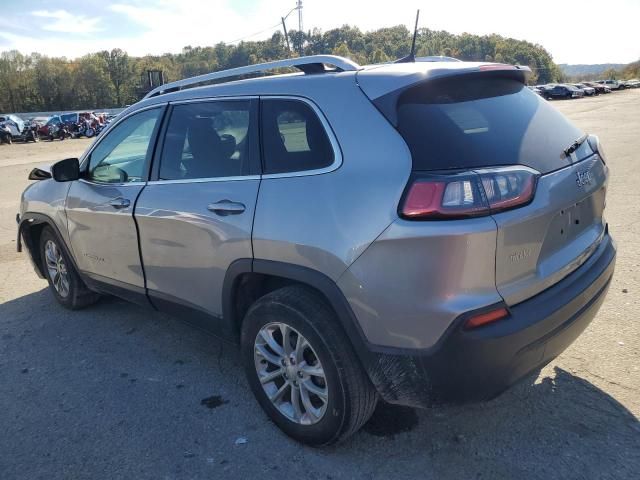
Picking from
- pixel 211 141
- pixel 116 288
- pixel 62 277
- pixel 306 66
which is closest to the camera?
pixel 306 66

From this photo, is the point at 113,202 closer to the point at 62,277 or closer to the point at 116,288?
the point at 116,288

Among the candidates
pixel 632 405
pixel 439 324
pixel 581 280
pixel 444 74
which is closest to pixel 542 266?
pixel 581 280

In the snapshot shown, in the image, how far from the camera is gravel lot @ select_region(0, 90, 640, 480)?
256 cm

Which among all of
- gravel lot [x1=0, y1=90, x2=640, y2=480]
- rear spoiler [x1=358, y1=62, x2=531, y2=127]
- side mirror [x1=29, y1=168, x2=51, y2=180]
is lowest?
gravel lot [x1=0, y1=90, x2=640, y2=480]

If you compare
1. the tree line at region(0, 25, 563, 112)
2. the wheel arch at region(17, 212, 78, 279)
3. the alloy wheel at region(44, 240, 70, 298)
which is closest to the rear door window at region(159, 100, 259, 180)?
the alloy wheel at region(44, 240, 70, 298)

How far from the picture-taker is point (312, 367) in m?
2.62

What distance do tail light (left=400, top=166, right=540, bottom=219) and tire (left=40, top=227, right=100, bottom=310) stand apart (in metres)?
3.32

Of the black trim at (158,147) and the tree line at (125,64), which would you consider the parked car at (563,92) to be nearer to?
the tree line at (125,64)

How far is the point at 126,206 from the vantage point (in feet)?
11.5

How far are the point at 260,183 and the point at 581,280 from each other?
161 cm

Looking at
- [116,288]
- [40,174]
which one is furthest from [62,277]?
[116,288]

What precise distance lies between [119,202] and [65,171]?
2.38 feet

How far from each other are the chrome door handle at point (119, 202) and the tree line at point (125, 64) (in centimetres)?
8211

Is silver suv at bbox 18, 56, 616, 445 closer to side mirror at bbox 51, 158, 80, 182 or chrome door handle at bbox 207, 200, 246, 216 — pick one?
chrome door handle at bbox 207, 200, 246, 216
